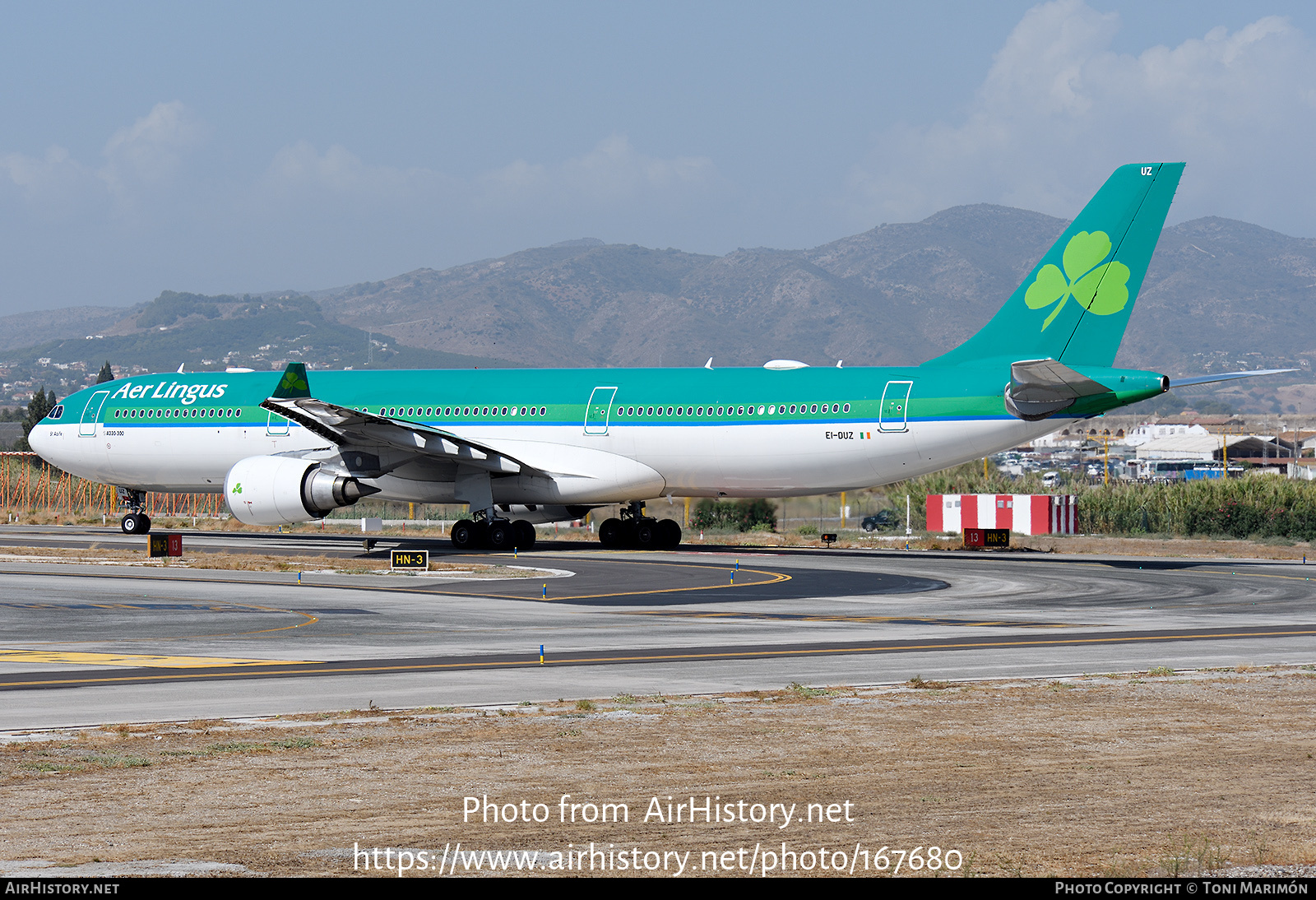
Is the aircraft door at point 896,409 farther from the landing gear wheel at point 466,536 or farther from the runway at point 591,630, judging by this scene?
the landing gear wheel at point 466,536

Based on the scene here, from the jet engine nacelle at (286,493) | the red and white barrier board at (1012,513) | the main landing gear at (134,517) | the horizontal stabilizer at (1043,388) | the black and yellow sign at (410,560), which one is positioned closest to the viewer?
the black and yellow sign at (410,560)

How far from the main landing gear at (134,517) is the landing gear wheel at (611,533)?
16.4 m

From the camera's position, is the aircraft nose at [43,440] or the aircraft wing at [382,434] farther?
the aircraft nose at [43,440]

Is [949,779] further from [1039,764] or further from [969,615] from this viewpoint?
[969,615]

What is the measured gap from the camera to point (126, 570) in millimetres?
33219

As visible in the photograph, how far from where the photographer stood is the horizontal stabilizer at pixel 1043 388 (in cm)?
3431

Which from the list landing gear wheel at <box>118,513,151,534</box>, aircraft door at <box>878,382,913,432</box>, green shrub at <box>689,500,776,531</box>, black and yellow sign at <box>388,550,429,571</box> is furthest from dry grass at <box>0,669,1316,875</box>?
green shrub at <box>689,500,776,531</box>

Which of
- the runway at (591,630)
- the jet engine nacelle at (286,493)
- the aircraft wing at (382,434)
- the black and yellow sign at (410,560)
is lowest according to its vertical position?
the runway at (591,630)

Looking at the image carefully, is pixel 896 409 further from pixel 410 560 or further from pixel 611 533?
pixel 410 560

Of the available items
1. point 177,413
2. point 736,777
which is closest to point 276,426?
point 177,413

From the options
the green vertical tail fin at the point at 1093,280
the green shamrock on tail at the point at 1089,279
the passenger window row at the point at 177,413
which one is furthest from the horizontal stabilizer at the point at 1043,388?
the passenger window row at the point at 177,413

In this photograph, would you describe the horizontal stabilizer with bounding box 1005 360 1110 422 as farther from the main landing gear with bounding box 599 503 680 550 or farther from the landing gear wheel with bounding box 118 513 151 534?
the landing gear wheel with bounding box 118 513 151 534

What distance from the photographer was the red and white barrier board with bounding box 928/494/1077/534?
5212cm

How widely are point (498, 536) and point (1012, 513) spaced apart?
2072 centimetres
